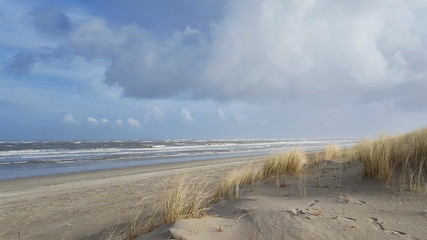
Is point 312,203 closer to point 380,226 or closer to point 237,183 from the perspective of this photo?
point 380,226

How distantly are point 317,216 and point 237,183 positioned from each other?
2.32 metres

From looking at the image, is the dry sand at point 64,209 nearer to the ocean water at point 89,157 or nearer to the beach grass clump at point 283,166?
the beach grass clump at point 283,166

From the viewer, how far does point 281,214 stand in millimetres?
4844

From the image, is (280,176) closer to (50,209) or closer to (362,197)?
(362,197)

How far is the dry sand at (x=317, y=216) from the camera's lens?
13.8 ft

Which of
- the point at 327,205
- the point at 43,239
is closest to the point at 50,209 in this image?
the point at 43,239

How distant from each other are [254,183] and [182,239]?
339 cm

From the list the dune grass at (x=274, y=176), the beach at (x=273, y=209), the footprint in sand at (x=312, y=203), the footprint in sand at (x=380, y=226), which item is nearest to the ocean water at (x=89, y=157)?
the dune grass at (x=274, y=176)

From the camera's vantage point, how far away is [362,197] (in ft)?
18.3

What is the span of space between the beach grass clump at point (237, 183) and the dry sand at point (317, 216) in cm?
28

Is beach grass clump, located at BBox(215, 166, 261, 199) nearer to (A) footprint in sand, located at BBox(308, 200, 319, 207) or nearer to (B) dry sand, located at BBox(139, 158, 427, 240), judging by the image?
(B) dry sand, located at BBox(139, 158, 427, 240)

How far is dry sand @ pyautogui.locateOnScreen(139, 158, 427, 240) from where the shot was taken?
4.21 meters

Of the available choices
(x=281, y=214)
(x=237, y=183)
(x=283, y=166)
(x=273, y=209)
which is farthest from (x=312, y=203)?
(x=283, y=166)

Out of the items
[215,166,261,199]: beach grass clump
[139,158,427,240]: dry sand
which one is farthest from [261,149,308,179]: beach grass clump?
[139,158,427,240]: dry sand
